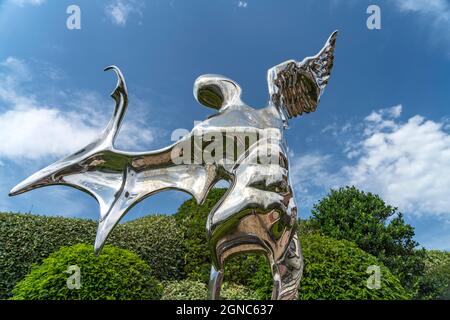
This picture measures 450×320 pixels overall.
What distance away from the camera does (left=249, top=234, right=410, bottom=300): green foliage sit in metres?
4.73

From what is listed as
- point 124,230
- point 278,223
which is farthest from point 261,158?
point 124,230

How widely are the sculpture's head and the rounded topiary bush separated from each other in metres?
2.68

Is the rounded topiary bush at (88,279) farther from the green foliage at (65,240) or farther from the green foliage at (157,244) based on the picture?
the green foliage at (157,244)

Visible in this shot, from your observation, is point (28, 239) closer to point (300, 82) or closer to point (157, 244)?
point (157, 244)

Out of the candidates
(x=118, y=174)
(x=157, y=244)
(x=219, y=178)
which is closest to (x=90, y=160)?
(x=118, y=174)

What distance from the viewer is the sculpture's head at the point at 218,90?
9.76ft

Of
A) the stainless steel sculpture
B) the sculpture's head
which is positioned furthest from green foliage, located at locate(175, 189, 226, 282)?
the stainless steel sculpture

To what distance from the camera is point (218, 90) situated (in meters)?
3.00

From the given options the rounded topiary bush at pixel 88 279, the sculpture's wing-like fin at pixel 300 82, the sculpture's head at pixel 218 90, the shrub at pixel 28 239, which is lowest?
the rounded topiary bush at pixel 88 279

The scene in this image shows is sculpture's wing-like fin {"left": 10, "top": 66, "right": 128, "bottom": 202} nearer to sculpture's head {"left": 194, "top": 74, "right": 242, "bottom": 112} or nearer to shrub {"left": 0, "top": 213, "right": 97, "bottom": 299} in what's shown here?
sculpture's head {"left": 194, "top": 74, "right": 242, "bottom": 112}

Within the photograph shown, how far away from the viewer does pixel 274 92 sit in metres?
3.09

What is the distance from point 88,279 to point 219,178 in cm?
267

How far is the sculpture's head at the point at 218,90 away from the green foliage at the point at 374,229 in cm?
461

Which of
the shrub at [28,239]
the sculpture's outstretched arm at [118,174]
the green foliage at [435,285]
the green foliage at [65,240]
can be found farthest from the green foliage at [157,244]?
the green foliage at [435,285]
